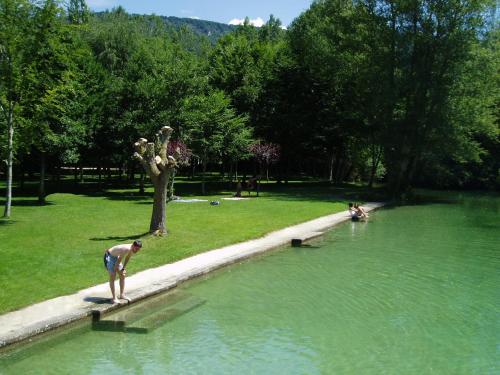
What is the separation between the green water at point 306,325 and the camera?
10.1 m

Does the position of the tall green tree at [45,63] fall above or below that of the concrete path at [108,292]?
above

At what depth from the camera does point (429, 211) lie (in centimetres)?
3650

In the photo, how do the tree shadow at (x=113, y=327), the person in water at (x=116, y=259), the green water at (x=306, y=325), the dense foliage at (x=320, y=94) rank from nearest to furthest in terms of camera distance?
the green water at (x=306, y=325) → the tree shadow at (x=113, y=327) → the person in water at (x=116, y=259) → the dense foliage at (x=320, y=94)

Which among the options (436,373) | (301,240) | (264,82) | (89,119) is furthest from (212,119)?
(436,373)

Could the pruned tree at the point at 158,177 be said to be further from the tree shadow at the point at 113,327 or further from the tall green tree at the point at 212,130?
the tall green tree at the point at 212,130

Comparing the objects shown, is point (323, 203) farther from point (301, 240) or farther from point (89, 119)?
point (89, 119)

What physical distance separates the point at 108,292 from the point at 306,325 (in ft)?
15.5

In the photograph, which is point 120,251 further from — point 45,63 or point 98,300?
point 45,63

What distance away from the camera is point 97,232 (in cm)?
2177

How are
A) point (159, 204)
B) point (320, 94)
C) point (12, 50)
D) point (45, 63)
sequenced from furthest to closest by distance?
1. point (320, 94)
2. point (45, 63)
3. point (12, 50)
4. point (159, 204)

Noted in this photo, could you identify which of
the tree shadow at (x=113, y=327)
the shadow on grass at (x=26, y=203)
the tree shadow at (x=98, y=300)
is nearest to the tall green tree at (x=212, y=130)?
the shadow on grass at (x=26, y=203)

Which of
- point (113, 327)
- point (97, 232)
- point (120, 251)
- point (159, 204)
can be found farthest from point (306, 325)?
point (97, 232)

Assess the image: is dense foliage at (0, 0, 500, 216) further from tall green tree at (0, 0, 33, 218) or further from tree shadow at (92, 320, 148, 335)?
tree shadow at (92, 320, 148, 335)

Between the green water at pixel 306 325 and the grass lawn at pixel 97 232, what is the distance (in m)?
2.17
